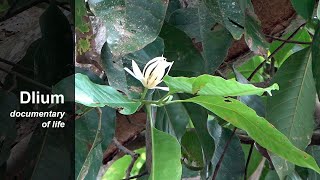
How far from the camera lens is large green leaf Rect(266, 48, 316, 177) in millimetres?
763

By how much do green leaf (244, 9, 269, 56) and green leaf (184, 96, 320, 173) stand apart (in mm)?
159

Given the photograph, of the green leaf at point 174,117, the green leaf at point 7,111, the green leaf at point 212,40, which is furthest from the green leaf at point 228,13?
the green leaf at point 7,111

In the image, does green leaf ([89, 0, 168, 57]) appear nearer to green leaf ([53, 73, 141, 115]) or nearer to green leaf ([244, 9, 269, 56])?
green leaf ([53, 73, 141, 115])

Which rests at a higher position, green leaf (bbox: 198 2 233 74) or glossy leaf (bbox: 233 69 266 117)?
green leaf (bbox: 198 2 233 74)

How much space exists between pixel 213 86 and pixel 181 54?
0.69 feet

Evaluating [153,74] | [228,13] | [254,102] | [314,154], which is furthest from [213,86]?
[314,154]

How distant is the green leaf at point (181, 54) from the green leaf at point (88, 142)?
11 cm

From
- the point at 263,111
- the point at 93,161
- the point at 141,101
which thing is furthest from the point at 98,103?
the point at 263,111

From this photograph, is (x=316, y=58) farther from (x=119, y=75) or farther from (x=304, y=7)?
(x=119, y=75)

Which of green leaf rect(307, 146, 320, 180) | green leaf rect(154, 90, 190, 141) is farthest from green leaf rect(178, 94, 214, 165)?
green leaf rect(307, 146, 320, 180)

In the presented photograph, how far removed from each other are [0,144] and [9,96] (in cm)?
7

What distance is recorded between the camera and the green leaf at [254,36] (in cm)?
69

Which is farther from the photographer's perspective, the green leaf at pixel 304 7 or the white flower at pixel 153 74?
the green leaf at pixel 304 7

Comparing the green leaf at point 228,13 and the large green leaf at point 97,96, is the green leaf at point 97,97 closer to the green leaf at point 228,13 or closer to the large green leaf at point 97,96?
the large green leaf at point 97,96
